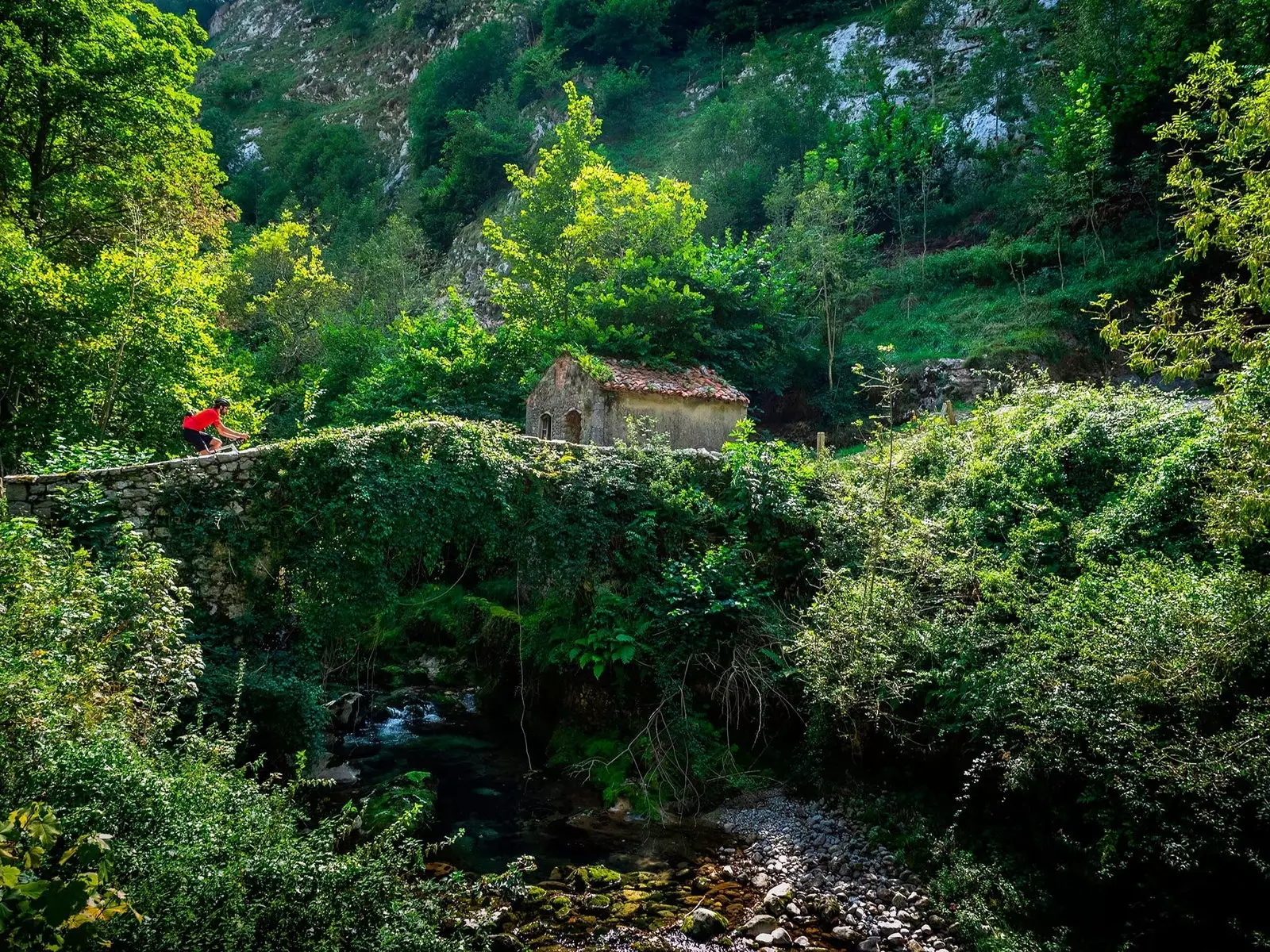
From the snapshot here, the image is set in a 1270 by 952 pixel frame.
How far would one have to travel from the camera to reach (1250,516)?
23.3ft

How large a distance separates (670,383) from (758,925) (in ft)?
45.2

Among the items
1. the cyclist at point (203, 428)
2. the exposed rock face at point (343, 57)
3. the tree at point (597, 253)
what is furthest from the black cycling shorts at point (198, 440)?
the exposed rock face at point (343, 57)

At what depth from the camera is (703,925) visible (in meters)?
7.92

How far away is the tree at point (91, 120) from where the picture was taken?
16.9 meters

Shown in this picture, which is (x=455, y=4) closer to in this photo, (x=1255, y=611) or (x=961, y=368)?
(x=961, y=368)

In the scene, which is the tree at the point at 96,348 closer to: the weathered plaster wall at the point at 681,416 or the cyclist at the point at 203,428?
the cyclist at the point at 203,428

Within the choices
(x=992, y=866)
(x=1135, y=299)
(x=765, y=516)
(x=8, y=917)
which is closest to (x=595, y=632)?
(x=765, y=516)

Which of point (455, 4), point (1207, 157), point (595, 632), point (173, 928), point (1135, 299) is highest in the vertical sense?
point (455, 4)

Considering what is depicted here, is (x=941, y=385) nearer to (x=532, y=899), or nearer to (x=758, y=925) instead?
(x=758, y=925)

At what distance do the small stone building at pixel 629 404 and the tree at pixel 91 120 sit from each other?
10326 millimetres

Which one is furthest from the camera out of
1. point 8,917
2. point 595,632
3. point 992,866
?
point 595,632

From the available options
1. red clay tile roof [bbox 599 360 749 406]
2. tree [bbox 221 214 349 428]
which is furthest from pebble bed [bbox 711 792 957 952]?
tree [bbox 221 214 349 428]

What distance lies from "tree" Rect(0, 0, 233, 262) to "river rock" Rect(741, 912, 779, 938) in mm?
18993

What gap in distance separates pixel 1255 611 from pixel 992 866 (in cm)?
360
